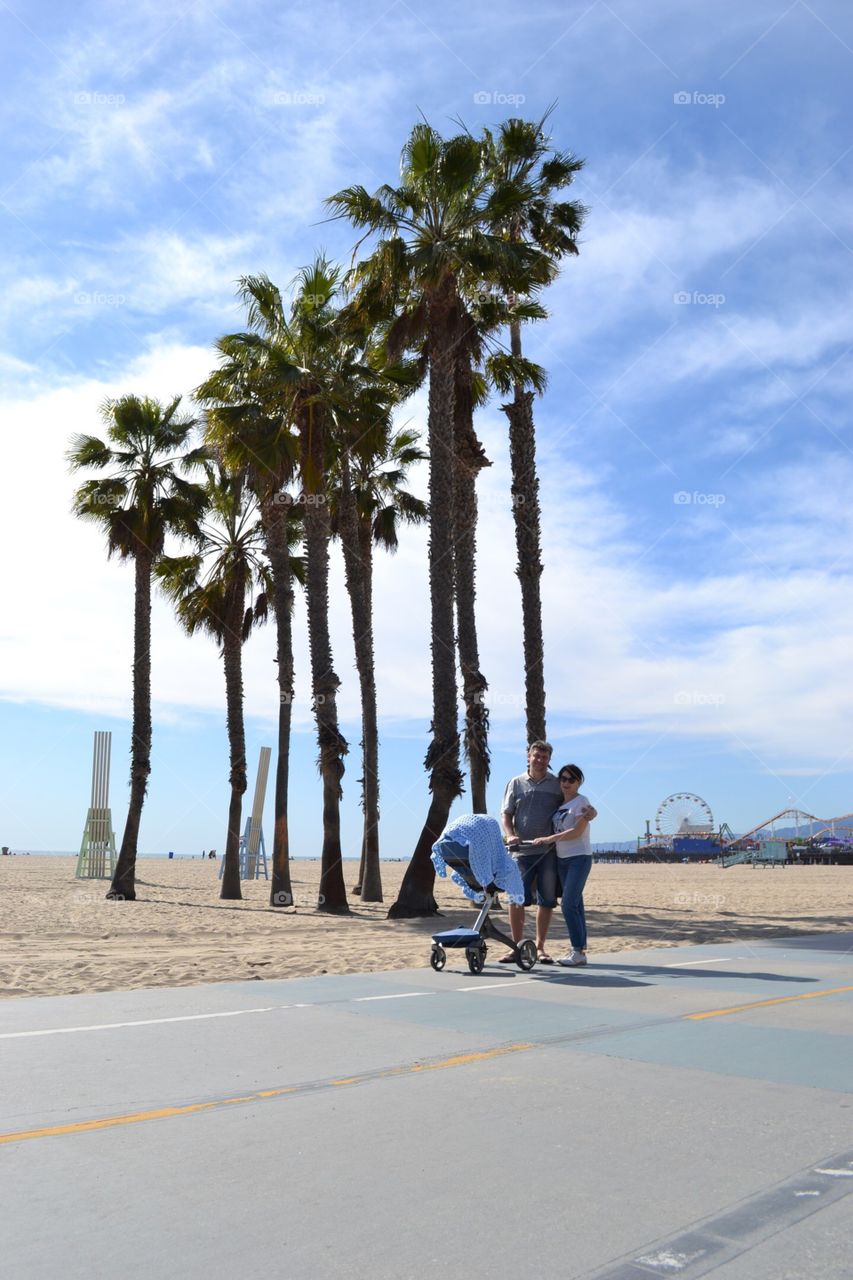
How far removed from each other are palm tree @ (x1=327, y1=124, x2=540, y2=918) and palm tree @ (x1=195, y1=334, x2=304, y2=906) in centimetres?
346

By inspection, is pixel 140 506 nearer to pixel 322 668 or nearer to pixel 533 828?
pixel 322 668

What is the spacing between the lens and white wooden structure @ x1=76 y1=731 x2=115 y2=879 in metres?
35.7

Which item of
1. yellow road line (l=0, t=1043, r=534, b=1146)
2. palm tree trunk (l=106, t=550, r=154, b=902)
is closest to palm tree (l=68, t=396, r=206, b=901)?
palm tree trunk (l=106, t=550, r=154, b=902)

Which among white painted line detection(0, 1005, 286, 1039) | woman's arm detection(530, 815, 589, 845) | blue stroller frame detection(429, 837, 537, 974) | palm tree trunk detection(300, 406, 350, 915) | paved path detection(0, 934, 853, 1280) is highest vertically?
palm tree trunk detection(300, 406, 350, 915)

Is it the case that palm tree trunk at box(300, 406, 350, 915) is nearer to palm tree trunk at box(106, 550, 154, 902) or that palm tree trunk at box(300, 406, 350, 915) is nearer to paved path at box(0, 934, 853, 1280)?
palm tree trunk at box(106, 550, 154, 902)

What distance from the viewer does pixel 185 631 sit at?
30484mm

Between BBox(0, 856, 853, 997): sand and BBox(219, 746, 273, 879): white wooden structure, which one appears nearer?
BBox(0, 856, 853, 997): sand

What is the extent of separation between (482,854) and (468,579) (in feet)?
51.6

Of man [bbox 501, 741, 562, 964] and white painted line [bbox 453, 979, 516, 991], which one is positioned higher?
man [bbox 501, 741, 562, 964]

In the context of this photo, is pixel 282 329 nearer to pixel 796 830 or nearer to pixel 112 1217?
pixel 112 1217

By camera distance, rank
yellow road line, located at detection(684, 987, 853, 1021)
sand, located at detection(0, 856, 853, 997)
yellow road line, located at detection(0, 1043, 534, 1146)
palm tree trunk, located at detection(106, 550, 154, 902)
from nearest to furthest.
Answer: yellow road line, located at detection(0, 1043, 534, 1146) → yellow road line, located at detection(684, 987, 853, 1021) → sand, located at detection(0, 856, 853, 997) → palm tree trunk, located at detection(106, 550, 154, 902)

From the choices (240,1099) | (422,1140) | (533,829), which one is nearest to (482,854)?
(533,829)

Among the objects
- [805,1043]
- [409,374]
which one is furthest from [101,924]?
[805,1043]

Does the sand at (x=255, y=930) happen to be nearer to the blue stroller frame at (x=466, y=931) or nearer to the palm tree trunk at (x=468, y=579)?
the blue stroller frame at (x=466, y=931)
